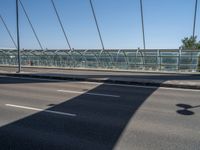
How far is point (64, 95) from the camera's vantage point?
1131 cm

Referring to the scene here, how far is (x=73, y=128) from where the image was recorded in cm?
632

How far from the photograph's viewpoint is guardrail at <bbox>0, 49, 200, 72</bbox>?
80.6ft

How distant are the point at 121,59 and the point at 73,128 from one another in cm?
2272

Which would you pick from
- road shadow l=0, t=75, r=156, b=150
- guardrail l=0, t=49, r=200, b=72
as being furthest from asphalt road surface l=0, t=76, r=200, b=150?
guardrail l=0, t=49, r=200, b=72

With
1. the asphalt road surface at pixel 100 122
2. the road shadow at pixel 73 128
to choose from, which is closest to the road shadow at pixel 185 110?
the asphalt road surface at pixel 100 122

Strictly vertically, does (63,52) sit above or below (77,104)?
above

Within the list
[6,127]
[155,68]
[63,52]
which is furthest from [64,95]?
[63,52]

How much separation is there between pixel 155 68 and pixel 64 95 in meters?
16.5

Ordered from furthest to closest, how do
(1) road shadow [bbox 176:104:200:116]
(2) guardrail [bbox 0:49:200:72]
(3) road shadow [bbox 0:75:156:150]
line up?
(2) guardrail [bbox 0:49:200:72]
(1) road shadow [bbox 176:104:200:116]
(3) road shadow [bbox 0:75:156:150]

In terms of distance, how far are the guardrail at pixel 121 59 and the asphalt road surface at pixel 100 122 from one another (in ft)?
48.5

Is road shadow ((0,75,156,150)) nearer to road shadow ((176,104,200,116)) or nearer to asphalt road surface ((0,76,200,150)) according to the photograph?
asphalt road surface ((0,76,200,150))

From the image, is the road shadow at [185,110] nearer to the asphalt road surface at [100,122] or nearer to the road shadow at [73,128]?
the asphalt road surface at [100,122]

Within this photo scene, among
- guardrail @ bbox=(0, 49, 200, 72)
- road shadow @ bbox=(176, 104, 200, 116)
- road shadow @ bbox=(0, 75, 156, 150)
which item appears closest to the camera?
road shadow @ bbox=(0, 75, 156, 150)

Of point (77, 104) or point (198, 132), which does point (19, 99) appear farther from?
point (198, 132)
